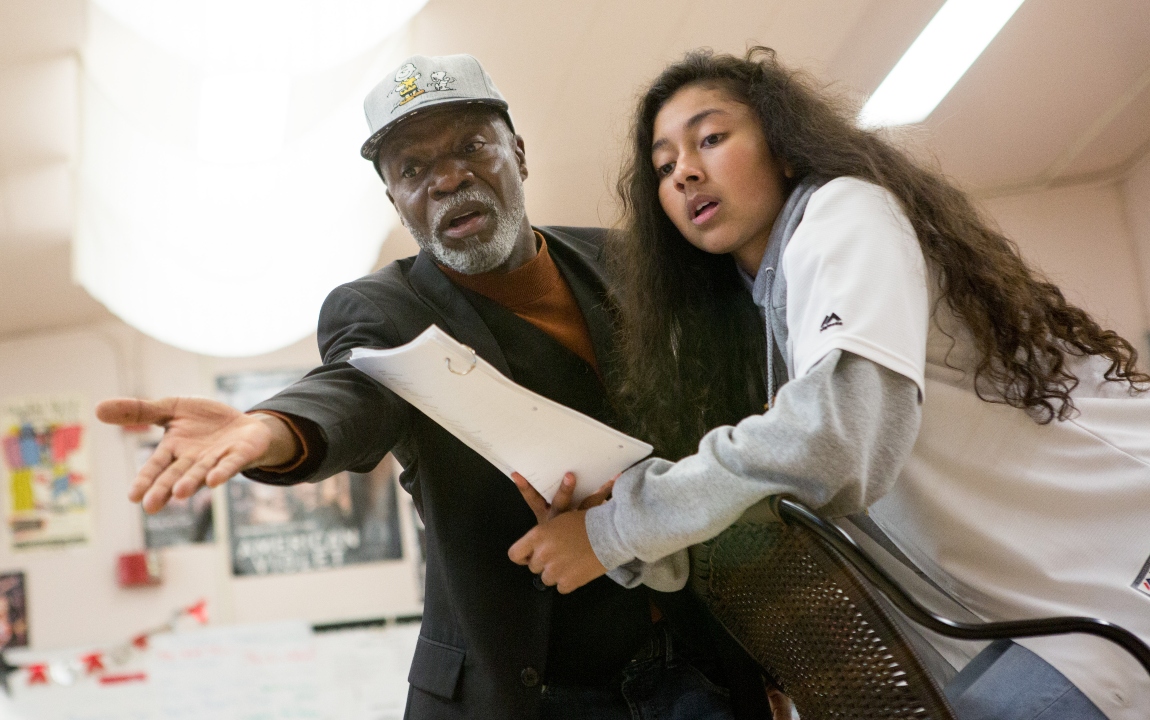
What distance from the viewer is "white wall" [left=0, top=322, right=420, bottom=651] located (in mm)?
4957

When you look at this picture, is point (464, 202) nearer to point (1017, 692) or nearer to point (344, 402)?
point (344, 402)

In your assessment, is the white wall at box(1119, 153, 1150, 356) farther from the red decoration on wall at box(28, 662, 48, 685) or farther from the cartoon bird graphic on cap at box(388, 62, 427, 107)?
the red decoration on wall at box(28, 662, 48, 685)

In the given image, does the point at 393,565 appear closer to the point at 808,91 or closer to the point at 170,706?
the point at 170,706

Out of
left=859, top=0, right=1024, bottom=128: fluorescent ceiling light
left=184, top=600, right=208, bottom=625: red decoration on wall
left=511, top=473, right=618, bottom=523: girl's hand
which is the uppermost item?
left=859, top=0, right=1024, bottom=128: fluorescent ceiling light

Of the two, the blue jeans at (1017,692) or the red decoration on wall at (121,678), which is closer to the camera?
the blue jeans at (1017,692)

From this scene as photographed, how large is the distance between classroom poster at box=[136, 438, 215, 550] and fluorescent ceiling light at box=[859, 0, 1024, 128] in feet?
12.4

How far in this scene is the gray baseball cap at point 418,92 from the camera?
1.74 metres

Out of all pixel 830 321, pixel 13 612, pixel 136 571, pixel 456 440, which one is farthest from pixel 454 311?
pixel 13 612

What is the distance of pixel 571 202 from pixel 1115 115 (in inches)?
97.6

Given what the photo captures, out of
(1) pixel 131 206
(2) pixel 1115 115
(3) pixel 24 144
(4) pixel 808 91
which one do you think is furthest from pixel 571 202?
(4) pixel 808 91

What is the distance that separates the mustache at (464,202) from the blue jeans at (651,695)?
81 centimetres

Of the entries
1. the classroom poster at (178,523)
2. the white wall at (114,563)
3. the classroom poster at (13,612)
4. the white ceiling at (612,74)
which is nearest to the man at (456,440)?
the white ceiling at (612,74)

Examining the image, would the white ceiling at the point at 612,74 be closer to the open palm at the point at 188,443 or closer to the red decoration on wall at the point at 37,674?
the open palm at the point at 188,443

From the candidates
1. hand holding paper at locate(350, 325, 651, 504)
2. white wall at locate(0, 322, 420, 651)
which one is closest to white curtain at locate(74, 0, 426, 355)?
white wall at locate(0, 322, 420, 651)
